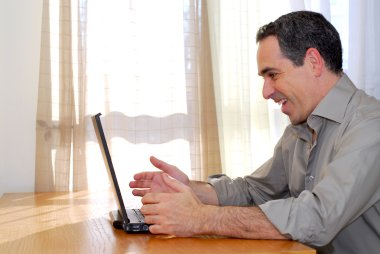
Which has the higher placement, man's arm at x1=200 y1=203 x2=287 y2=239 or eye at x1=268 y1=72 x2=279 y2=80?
eye at x1=268 y1=72 x2=279 y2=80

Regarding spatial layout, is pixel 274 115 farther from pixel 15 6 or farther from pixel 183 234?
pixel 183 234

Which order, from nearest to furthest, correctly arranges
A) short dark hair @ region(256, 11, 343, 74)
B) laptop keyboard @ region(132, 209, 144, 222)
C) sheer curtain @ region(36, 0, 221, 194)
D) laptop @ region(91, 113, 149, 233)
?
laptop @ region(91, 113, 149, 233), laptop keyboard @ region(132, 209, 144, 222), short dark hair @ region(256, 11, 343, 74), sheer curtain @ region(36, 0, 221, 194)

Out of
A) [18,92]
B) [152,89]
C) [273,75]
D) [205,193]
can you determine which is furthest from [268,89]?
[18,92]

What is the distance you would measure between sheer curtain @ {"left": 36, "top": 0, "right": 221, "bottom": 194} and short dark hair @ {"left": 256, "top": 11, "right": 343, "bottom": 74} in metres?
1.12

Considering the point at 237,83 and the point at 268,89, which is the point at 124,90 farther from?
the point at 268,89

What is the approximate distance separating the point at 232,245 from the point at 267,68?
619mm

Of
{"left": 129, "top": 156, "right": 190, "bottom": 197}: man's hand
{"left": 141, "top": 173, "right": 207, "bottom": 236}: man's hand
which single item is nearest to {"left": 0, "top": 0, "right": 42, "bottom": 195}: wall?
{"left": 129, "top": 156, "right": 190, "bottom": 197}: man's hand

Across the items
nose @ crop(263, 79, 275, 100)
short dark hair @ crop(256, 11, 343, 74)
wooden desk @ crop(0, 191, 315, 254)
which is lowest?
wooden desk @ crop(0, 191, 315, 254)

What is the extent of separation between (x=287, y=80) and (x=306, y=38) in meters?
0.13

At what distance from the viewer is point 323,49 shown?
151cm

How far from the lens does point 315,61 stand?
151 centimetres

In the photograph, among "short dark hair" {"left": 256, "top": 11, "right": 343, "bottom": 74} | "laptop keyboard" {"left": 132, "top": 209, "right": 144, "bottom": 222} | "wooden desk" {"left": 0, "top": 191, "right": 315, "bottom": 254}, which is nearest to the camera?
"wooden desk" {"left": 0, "top": 191, "right": 315, "bottom": 254}

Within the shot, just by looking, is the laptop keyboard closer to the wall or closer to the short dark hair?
the short dark hair

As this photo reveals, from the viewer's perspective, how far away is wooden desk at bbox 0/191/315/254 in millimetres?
1113
